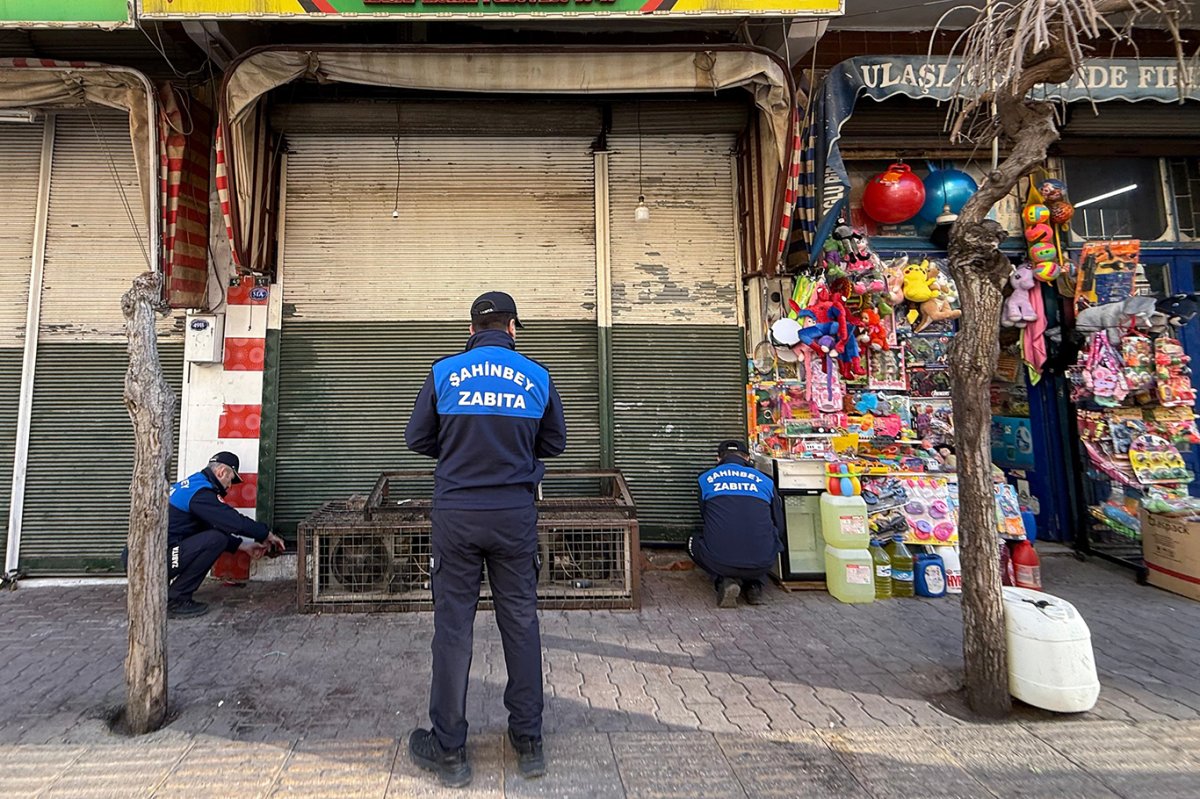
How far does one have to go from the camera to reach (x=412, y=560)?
4613mm

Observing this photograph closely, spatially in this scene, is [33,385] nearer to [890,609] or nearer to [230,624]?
[230,624]

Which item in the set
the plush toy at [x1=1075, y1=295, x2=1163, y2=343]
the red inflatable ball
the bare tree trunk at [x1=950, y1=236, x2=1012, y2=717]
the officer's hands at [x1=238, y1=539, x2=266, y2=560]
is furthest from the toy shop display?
the officer's hands at [x1=238, y1=539, x2=266, y2=560]

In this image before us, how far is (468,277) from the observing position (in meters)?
5.79

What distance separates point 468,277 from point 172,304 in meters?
2.67

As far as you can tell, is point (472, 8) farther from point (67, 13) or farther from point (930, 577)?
point (930, 577)

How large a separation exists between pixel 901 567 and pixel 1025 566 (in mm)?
1071

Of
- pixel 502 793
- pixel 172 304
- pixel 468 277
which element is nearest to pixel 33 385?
pixel 172 304

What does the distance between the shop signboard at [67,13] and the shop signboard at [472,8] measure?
10 centimetres

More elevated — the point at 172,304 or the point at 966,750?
the point at 172,304

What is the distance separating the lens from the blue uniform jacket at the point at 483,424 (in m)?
2.63

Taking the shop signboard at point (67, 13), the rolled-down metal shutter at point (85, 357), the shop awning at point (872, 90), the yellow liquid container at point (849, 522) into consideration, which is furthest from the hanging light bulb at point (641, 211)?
the rolled-down metal shutter at point (85, 357)

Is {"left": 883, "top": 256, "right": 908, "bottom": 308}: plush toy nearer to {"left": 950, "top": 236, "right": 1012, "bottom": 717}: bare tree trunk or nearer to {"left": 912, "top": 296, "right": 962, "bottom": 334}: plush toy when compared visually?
{"left": 912, "top": 296, "right": 962, "bottom": 334}: plush toy

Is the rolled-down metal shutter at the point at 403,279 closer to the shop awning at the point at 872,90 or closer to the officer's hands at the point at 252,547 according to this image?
the officer's hands at the point at 252,547

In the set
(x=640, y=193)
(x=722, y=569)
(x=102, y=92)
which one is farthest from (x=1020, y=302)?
(x=102, y=92)
